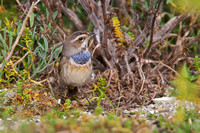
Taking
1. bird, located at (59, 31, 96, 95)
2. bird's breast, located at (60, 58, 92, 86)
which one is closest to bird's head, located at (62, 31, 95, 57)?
bird, located at (59, 31, 96, 95)

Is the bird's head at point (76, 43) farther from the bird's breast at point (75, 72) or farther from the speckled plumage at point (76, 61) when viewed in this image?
the bird's breast at point (75, 72)

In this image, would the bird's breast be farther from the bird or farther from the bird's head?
the bird's head

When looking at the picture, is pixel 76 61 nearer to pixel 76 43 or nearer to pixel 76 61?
pixel 76 61

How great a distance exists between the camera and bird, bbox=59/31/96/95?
14.1 ft

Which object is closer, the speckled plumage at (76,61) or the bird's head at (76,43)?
the speckled plumage at (76,61)

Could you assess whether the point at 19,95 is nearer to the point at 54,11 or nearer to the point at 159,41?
the point at 54,11

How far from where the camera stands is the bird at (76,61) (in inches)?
169

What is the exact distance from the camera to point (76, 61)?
14.3 ft

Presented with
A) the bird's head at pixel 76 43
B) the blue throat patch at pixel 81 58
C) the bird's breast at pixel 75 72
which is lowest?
the bird's breast at pixel 75 72

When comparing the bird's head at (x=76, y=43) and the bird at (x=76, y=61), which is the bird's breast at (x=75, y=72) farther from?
the bird's head at (x=76, y=43)

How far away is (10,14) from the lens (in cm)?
547

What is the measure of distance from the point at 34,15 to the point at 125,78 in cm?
182

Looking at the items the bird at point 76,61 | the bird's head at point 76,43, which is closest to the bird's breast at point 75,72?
the bird at point 76,61

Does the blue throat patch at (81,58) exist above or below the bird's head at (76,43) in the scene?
below
